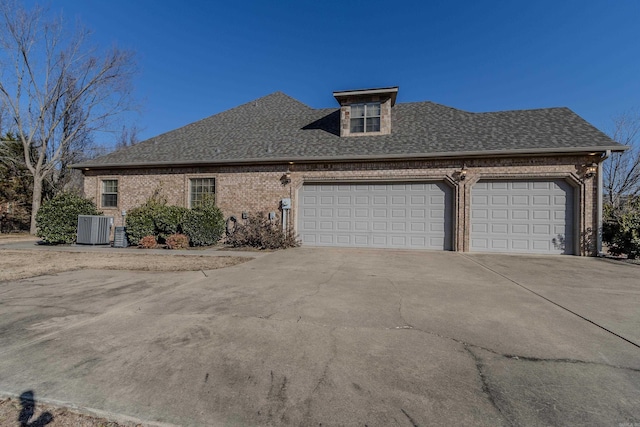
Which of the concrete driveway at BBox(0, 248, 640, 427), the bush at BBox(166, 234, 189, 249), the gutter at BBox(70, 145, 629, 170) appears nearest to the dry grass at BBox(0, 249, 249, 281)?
the bush at BBox(166, 234, 189, 249)

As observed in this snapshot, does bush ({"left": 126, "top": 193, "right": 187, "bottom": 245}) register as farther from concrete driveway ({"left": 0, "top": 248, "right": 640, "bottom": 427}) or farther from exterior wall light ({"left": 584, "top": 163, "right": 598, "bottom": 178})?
exterior wall light ({"left": 584, "top": 163, "right": 598, "bottom": 178})

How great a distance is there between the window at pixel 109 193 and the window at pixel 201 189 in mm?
3881

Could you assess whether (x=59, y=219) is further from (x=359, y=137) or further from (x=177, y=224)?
(x=359, y=137)

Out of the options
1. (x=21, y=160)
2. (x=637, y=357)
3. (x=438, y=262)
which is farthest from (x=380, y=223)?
(x=21, y=160)

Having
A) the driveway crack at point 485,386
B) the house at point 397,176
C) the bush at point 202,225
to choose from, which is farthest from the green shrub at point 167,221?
the driveway crack at point 485,386

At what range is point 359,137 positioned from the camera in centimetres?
1254

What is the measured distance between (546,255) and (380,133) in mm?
7439

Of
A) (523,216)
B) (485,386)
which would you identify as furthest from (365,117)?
(485,386)

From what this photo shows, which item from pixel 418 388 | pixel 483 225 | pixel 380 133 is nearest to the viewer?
pixel 418 388

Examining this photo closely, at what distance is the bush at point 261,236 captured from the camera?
10883 mm

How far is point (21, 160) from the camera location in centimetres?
1877

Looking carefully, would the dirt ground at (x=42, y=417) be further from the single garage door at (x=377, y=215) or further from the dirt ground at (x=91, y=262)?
the single garage door at (x=377, y=215)

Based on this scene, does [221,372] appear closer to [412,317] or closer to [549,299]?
[412,317]

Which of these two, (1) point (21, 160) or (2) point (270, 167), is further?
(1) point (21, 160)
